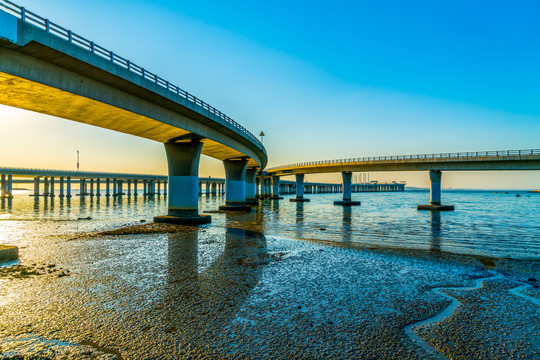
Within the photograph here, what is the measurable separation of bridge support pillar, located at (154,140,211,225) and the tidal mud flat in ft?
51.6

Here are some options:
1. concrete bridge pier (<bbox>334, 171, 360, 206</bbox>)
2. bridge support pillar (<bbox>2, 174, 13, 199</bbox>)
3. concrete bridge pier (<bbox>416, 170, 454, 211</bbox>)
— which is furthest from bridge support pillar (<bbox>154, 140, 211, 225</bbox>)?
bridge support pillar (<bbox>2, 174, 13, 199</bbox>)

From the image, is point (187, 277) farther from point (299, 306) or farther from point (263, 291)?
point (299, 306)

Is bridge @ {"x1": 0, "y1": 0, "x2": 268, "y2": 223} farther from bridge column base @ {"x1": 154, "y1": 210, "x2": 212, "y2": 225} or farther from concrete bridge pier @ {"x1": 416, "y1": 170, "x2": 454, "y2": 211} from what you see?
concrete bridge pier @ {"x1": 416, "y1": 170, "x2": 454, "y2": 211}

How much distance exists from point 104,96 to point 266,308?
17.1m

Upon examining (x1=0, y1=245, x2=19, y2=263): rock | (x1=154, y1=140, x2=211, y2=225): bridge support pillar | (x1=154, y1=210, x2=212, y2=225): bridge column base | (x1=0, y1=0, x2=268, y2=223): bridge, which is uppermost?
(x1=0, y1=0, x2=268, y2=223): bridge

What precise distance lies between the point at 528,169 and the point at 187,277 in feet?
208

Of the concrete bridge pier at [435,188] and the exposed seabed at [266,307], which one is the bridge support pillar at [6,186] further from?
the concrete bridge pier at [435,188]

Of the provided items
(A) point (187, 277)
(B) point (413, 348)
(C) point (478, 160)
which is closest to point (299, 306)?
(B) point (413, 348)

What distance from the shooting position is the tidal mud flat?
203 inches

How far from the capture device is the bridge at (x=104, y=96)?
13.4 metres

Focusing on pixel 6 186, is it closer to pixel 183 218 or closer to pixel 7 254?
pixel 183 218

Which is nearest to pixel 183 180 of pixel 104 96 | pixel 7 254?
pixel 104 96

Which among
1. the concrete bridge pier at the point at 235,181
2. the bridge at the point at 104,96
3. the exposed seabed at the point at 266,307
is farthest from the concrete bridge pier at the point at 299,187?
the exposed seabed at the point at 266,307

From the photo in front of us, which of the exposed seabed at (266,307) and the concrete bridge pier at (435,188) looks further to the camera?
the concrete bridge pier at (435,188)
